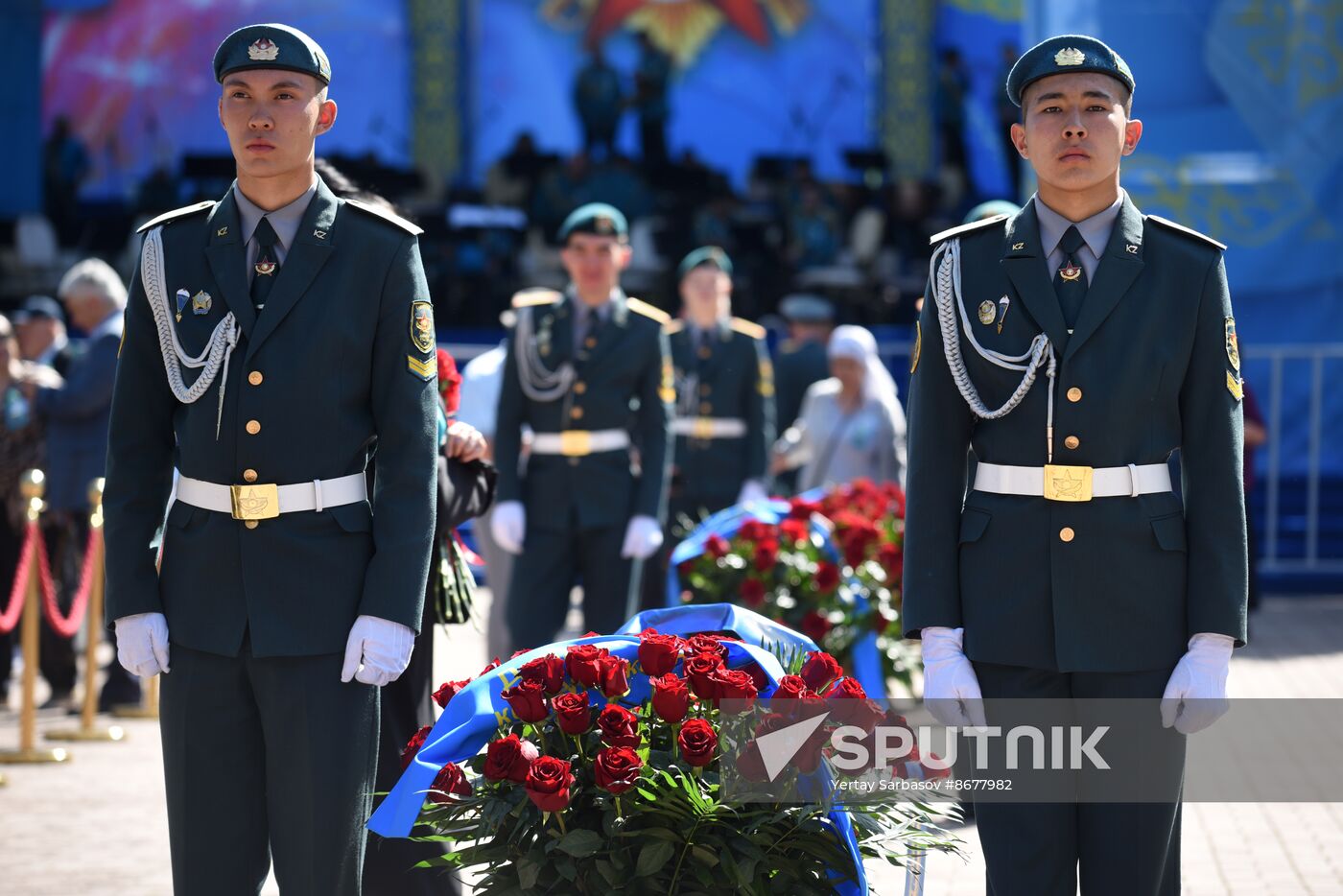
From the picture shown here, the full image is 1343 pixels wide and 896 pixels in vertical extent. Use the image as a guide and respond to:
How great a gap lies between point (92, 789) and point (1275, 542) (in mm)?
7880

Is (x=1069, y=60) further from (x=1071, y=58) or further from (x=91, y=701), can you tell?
(x=91, y=701)

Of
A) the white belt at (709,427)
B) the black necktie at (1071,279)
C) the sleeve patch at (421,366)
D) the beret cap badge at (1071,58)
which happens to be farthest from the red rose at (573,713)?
the white belt at (709,427)

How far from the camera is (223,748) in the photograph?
3439mm

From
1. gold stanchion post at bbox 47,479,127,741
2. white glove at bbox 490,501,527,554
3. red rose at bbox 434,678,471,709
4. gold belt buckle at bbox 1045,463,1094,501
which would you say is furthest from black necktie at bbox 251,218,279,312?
gold stanchion post at bbox 47,479,127,741

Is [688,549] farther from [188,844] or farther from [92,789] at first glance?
[188,844]

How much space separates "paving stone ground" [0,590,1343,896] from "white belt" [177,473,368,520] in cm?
127

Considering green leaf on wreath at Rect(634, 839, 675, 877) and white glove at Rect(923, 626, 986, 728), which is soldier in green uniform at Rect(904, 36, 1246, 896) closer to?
white glove at Rect(923, 626, 986, 728)

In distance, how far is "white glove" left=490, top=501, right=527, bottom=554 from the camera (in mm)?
6723

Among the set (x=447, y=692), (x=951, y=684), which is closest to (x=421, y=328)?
(x=447, y=692)

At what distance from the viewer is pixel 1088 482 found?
338 centimetres

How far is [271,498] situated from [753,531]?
3759 millimetres

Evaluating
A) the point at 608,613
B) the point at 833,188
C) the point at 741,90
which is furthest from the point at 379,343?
the point at 741,90

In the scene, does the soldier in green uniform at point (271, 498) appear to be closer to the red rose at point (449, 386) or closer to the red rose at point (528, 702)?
the red rose at point (528, 702)

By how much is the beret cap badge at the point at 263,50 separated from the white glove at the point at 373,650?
1.05 m
